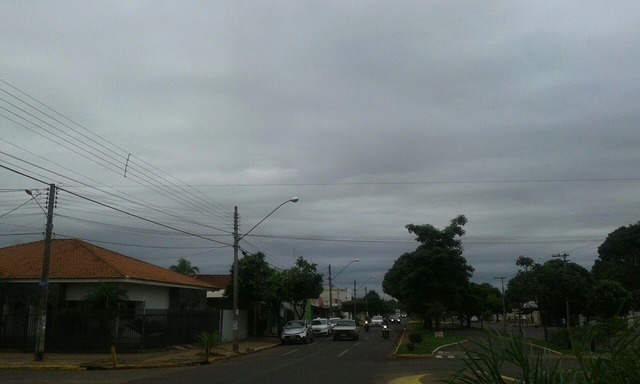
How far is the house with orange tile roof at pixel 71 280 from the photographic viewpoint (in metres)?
32.1

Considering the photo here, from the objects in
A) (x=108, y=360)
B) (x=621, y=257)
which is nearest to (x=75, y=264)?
(x=108, y=360)

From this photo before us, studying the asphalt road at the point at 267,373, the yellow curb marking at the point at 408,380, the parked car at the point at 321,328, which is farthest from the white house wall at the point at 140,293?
the parked car at the point at 321,328

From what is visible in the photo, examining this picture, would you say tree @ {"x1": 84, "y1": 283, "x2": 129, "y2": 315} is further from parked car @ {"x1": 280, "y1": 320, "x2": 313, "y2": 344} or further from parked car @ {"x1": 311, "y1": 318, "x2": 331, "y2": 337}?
parked car @ {"x1": 311, "y1": 318, "x2": 331, "y2": 337}

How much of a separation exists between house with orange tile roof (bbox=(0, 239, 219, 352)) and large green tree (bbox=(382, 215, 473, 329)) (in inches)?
875

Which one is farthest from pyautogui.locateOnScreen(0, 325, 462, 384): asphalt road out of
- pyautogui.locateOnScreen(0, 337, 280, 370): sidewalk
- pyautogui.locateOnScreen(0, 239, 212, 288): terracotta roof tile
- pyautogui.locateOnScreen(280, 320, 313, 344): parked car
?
pyautogui.locateOnScreen(280, 320, 313, 344): parked car

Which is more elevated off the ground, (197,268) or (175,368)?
(197,268)

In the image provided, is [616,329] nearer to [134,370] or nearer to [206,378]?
[206,378]

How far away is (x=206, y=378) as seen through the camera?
2084 cm

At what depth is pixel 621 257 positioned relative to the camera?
232 feet

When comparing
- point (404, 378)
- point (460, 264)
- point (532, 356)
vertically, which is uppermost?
point (460, 264)

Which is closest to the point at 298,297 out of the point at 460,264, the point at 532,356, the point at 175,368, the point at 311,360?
the point at 460,264

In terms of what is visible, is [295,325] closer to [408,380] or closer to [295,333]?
[295,333]

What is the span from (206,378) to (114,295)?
11.7m

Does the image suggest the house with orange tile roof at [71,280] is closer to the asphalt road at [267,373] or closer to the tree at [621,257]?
the asphalt road at [267,373]
